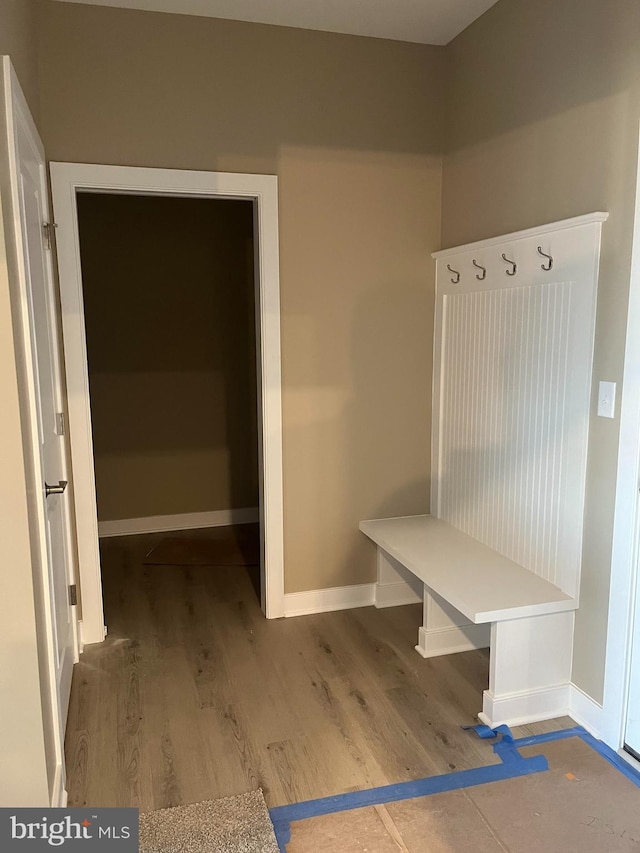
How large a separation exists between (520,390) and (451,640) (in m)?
1.15

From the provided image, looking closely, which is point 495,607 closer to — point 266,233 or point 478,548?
point 478,548

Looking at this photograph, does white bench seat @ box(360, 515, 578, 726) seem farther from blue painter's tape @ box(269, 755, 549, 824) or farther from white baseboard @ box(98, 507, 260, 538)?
white baseboard @ box(98, 507, 260, 538)

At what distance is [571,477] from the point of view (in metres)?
2.35

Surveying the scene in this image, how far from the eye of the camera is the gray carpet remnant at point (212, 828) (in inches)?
71.9

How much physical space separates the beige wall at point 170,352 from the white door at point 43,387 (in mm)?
1723

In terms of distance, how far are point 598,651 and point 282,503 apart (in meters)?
1.52

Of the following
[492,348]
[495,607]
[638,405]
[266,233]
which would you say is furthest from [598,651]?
[266,233]

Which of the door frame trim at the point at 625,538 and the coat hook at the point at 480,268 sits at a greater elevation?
the coat hook at the point at 480,268

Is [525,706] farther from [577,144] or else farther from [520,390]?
[577,144]

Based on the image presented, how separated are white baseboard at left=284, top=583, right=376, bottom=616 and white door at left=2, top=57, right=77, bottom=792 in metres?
1.03

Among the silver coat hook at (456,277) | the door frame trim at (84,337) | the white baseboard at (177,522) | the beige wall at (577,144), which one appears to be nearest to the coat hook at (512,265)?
the beige wall at (577,144)

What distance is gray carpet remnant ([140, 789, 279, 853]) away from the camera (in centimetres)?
183

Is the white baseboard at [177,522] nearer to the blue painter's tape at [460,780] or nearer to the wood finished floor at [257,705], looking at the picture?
the wood finished floor at [257,705]

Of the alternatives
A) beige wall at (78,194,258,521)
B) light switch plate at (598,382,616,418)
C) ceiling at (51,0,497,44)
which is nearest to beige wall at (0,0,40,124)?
ceiling at (51,0,497,44)
